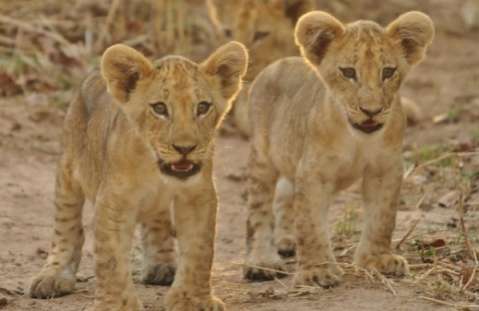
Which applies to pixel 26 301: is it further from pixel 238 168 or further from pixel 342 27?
A: pixel 238 168

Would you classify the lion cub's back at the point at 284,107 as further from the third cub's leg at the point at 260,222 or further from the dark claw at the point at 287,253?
the dark claw at the point at 287,253

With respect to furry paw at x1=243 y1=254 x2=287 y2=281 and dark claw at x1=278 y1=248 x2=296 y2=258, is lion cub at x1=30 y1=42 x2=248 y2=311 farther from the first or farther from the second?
dark claw at x1=278 y1=248 x2=296 y2=258

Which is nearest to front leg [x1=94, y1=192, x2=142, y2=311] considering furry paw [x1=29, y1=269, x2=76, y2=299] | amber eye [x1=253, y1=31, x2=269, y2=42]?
furry paw [x1=29, y1=269, x2=76, y2=299]

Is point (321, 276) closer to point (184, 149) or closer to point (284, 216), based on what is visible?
point (184, 149)

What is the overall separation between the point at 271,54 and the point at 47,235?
158 inches

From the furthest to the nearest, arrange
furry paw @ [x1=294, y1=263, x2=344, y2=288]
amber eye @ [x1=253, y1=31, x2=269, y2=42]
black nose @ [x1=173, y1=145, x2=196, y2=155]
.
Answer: amber eye @ [x1=253, y1=31, x2=269, y2=42] < furry paw @ [x1=294, y1=263, x2=344, y2=288] < black nose @ [x1=173, y1=145, x2=196, y2=155]

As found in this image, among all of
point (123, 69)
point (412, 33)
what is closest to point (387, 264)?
point (412, 33)

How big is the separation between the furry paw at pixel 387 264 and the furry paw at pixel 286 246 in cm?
107

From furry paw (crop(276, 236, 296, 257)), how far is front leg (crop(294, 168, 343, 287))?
1135mm

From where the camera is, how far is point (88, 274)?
7109mm

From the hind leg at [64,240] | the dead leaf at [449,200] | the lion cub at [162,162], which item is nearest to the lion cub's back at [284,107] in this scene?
the lion cub at [162,162]

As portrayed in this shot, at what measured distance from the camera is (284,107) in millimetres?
7250

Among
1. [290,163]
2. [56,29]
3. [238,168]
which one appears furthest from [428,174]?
[56,29]

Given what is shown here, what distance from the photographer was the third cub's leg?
6.96 metres
